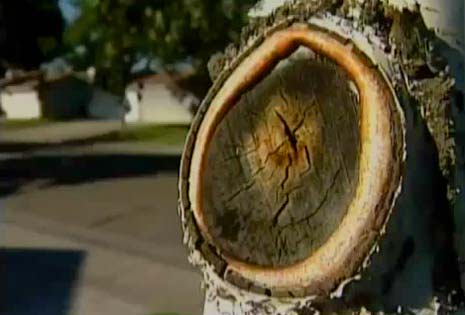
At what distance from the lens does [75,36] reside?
31.8 meters

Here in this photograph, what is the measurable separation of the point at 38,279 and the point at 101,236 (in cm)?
223

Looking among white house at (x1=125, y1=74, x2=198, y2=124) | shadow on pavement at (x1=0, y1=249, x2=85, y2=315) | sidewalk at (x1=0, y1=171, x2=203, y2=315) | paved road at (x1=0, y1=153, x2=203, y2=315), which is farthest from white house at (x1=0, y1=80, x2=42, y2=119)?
shadow on pavement at (x1=0, y1=249, x2=85, y2=315)

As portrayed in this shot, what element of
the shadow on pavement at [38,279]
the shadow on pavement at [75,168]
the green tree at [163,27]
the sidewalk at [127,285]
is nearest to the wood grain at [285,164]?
the sidewalk at [127,285]

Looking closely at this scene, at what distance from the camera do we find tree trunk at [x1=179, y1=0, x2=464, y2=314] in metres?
2.32

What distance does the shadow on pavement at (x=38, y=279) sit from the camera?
23.7 ft

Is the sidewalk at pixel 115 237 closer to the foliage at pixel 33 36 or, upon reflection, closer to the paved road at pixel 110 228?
the paved road at pixel 110 228

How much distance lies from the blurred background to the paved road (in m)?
0.02

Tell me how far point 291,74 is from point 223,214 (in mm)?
393

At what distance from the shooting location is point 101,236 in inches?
408

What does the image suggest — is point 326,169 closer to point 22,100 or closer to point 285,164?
point 285,164

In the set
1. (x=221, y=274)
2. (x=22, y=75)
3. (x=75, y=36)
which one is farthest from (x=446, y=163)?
(x=22, y=75)

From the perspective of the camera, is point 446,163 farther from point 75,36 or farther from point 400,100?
point 75,36

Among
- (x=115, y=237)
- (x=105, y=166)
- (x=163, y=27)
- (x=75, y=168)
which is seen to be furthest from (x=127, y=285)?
(x=163, y=27)

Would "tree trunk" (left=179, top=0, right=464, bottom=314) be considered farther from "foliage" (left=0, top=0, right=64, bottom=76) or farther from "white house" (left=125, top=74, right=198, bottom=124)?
"white house" (left=125, top=74, right=198, bottom=124)
